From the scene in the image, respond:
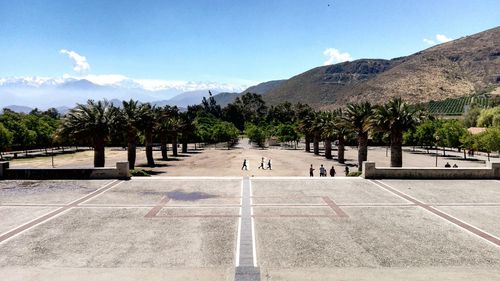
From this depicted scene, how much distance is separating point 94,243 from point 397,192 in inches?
674

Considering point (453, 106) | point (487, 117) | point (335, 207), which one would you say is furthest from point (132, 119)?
point (453, 106)

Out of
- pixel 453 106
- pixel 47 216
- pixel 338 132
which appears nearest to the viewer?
pixel 47 216

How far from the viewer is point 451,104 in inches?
7003

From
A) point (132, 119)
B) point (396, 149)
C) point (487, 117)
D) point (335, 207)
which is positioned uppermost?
point (487, 117)

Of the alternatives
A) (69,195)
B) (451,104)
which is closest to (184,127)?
(69,195)

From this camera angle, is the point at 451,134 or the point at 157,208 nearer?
the point at 157,208

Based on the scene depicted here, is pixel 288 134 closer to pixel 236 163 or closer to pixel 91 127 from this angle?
pixel 236 163

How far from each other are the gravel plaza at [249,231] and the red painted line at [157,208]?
51mm

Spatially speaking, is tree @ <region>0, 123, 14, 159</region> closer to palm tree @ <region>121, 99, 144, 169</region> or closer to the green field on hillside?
palm tree @ <region>121, 99, 144, 169</region>

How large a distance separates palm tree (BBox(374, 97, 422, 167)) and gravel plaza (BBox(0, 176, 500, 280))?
9.37 meters

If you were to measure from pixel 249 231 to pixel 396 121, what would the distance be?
22790 millimetres

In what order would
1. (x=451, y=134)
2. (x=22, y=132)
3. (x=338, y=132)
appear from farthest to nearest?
(x=22, y=132) < (x=451, y=134) < (x=338, y=132)

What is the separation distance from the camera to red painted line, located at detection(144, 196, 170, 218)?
18547 millimetres

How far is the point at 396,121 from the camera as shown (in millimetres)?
34188
